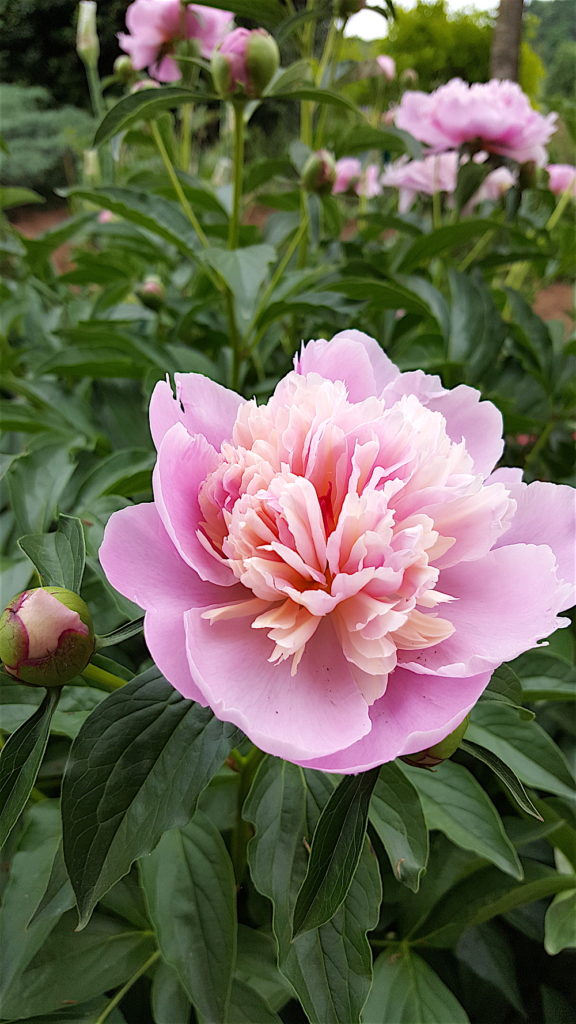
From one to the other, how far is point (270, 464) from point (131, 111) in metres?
0.44

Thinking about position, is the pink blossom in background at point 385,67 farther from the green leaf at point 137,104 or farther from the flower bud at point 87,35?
the green leaf at point 137,104

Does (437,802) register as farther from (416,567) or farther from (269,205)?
(269,205)

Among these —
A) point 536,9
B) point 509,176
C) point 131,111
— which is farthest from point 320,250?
point 536,9

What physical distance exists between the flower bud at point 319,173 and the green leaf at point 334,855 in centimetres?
63

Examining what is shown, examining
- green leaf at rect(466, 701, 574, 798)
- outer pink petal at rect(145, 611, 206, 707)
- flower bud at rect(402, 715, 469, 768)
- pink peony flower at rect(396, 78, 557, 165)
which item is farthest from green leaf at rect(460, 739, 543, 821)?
pink peony flower at rect(396, 78, 557, 165)

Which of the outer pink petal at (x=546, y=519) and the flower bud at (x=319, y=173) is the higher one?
the flower bud at (x=319, y=173)

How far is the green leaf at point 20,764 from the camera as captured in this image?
305 mm

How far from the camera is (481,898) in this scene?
54 centimetres

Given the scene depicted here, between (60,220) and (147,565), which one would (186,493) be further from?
(60,220)

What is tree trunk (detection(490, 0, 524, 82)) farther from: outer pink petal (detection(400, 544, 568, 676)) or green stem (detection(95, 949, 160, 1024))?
green stem (detection(95, 949, 160, 1024))

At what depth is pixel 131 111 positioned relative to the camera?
0.62m

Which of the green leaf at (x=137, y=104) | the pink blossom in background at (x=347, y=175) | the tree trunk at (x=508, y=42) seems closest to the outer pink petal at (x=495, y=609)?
the green leaf at (x=137, y=104)

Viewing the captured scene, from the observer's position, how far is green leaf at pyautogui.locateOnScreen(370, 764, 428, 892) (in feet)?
1.32

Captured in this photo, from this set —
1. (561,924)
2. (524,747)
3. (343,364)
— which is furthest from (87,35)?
(561,924)
